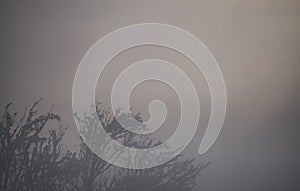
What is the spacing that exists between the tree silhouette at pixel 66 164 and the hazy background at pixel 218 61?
0.06 meters

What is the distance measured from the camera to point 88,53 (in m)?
1.87

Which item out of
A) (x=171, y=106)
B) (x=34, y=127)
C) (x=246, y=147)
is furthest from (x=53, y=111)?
(x=246, y=147)

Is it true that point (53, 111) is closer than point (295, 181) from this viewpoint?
Yes

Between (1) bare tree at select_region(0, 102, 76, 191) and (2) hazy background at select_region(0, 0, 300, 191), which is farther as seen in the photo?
(2) hazy background at select_region(0, 0, 300, 191)

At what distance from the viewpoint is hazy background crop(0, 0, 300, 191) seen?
183 cm

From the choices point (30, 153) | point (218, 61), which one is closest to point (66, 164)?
point (30, 153)

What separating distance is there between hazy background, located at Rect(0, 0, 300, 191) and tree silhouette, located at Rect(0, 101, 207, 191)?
0.18 feet

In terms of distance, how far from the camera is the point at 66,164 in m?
1.83

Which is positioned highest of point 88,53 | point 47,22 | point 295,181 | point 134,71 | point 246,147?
point 47,22

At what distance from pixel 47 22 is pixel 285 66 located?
1.12 m

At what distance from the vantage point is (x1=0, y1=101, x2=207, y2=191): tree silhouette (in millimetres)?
1741

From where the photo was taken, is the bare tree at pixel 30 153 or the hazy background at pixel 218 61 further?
the hazy background at pixel 218 61

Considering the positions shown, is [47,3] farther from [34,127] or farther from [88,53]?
[34,127]

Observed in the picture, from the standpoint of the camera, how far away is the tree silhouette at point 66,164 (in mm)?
1741
